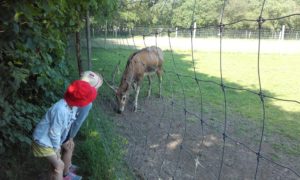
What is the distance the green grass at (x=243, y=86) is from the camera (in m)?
6.31

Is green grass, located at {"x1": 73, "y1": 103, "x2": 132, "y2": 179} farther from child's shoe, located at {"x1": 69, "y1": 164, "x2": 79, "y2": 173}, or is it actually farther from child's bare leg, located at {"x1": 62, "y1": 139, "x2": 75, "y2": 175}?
child's bare leg, located at {"x1": 62, "y1": 139, "x2": 75, "y2": 175}

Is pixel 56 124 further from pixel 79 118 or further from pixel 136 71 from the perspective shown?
pixel 136 71

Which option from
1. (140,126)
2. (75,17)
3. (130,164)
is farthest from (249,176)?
(75,17)

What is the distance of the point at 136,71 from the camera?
23.7ft

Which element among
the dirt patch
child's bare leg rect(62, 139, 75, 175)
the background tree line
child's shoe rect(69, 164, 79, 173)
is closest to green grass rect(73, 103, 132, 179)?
child's shoe rect(69, 164, 79, 173)

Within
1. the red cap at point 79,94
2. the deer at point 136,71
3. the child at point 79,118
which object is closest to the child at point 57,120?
the red cap at point 79,94

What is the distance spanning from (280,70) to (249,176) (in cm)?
869

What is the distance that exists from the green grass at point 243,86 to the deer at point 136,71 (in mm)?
415

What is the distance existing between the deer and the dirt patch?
1.03 ft

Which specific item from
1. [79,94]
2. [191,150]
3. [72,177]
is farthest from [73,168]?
[191,150]

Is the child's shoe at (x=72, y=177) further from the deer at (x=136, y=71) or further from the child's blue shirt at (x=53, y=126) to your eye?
the deer at (x=136, y=71)

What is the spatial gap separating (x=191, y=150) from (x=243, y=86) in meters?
5.07

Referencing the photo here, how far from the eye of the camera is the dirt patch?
4301mm

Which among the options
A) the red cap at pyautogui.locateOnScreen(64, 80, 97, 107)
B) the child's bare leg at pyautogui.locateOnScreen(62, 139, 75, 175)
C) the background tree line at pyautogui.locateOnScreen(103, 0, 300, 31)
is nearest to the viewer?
the red cap at pyautogui.locateOnScreen(64, 80, 97, 107)
